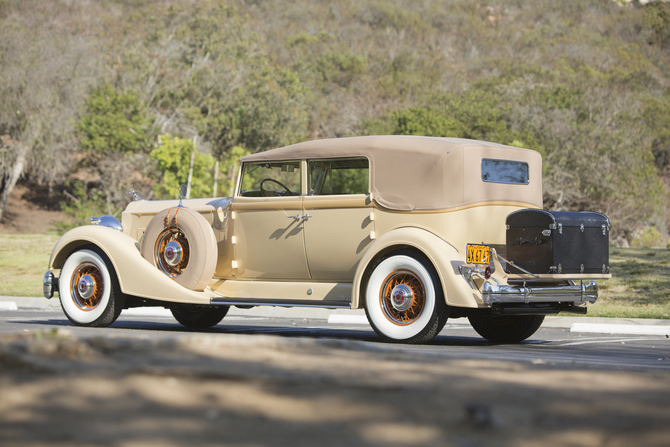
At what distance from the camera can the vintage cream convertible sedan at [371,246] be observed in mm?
7340

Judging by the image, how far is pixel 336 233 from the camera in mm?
Answer: 8031

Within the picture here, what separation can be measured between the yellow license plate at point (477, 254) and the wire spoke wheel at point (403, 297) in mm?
533

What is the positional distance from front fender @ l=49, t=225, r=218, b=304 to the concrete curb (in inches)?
134

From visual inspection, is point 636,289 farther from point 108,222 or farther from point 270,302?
point 108,222

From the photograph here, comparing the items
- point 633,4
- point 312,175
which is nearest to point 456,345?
point 312,175

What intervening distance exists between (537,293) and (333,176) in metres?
2.55

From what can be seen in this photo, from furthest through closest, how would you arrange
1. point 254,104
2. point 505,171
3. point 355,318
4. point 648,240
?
point 254,104 → point 648,240 → point 355,318 → point 505,171

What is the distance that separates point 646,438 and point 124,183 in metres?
34.8

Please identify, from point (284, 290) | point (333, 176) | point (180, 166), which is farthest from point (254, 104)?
point (284, 290)

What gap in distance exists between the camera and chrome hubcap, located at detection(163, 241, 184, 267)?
28.5 feet

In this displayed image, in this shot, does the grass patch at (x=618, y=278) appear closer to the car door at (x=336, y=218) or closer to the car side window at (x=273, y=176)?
the car door at (x=336, y=218)

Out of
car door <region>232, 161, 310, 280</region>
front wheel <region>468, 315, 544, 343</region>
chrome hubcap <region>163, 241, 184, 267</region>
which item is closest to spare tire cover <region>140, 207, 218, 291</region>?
chrome hubcap <region>163, 241, 184, 267</region>

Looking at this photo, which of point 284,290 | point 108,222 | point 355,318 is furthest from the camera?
point 355,318

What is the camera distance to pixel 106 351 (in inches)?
147
